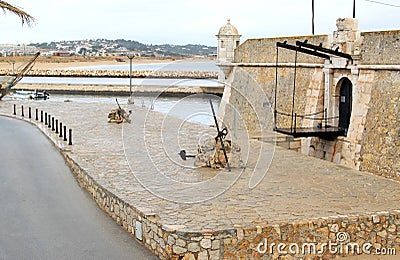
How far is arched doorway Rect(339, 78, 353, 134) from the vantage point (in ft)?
47.7

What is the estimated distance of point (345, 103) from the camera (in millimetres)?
14703

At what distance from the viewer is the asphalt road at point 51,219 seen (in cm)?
762

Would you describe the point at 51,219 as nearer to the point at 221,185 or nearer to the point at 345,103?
the point at 221,185

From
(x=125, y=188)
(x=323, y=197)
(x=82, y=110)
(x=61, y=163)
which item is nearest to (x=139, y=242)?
(x=125, y=188)

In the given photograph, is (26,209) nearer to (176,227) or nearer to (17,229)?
(17,229)

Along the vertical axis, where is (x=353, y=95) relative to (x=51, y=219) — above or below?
above

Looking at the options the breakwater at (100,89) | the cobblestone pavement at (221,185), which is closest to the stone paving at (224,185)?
the cobblestone pavement at (221,185)

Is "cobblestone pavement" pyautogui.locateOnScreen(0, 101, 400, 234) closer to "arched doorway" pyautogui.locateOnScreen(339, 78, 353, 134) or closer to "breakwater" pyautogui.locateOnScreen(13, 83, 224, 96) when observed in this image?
"arched doorway" pyautogui.locateOnScreen(339, 78, 353, 134)

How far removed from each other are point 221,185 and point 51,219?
3011mm

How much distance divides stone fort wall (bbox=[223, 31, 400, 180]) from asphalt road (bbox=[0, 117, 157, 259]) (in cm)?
672

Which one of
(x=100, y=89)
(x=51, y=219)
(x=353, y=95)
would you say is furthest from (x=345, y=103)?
(x=100, y=89)

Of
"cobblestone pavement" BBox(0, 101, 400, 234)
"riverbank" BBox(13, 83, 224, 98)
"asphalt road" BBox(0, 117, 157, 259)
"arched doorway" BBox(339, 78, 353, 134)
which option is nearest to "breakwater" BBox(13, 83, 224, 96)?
"riverbank" BBox(13, 83, 224, 98)

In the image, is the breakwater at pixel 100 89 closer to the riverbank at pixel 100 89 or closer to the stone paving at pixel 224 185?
the riverbank at pixel 100 89

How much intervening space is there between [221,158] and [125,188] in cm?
253
